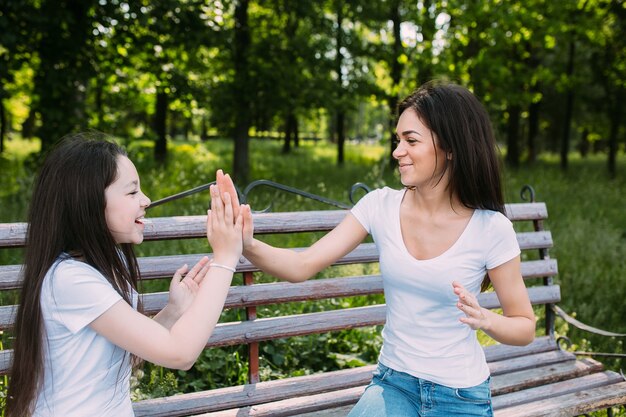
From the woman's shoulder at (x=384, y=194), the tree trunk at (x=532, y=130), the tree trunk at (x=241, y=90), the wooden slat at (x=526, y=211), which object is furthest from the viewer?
the tree trunk at (x=532, y=130)

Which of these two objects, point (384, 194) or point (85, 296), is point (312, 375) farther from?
point (85, 296)

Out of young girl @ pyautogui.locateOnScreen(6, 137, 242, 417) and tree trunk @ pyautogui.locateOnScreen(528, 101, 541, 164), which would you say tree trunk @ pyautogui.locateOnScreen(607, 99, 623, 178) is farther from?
young girl @ pyautogui.locateOnScreen(6, 137, 242, 417)

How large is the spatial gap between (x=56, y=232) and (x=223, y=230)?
1.61 ft

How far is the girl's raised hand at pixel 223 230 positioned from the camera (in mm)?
1798

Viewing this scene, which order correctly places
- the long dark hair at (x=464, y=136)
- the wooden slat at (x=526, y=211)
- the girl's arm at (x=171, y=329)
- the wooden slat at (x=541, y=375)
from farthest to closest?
the wooden slat at (x=526, y=211) < the wooden slat at (x=541, y=375) < the long dark hair at (x=464, y=136) < the girl's arm at (x=171, y=329)

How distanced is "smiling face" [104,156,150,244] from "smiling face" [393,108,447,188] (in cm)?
93

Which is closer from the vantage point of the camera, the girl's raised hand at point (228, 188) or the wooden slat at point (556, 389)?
the girl's raised hand at point (228, 188)

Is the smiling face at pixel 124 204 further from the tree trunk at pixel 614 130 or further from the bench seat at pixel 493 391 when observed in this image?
the tree trunk at pixel 614 130

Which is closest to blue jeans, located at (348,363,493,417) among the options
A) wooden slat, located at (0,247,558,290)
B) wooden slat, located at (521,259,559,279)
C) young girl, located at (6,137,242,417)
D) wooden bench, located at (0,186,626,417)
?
wooden bench, located at (0,186,626,417)

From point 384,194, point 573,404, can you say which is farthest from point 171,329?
point 573,404

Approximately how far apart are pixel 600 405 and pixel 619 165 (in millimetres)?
19690

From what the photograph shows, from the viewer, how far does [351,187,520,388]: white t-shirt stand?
7.18ft

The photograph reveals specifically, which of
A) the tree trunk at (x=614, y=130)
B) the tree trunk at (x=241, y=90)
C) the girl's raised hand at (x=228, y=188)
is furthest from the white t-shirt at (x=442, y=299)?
the tree trunk at (x=614, y=130)

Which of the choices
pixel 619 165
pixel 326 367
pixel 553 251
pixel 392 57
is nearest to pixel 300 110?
pixel 392 57
